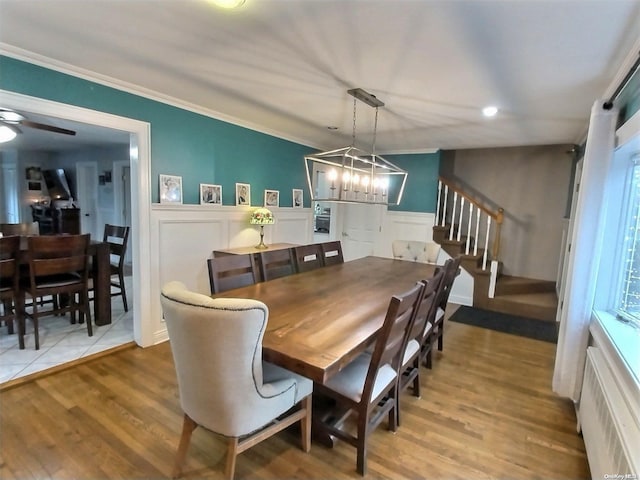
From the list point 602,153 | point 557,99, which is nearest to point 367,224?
point 557,99

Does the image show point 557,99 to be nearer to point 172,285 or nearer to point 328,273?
point 328,273

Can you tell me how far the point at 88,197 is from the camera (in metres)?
6.71

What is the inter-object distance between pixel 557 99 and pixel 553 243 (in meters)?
3.11

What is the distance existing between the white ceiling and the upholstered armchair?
147cm

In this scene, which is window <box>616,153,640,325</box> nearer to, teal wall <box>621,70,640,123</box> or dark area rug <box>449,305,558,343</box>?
teal wall <box>621,70,640,123</box>

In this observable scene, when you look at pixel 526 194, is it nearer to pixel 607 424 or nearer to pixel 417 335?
pixel 417 335

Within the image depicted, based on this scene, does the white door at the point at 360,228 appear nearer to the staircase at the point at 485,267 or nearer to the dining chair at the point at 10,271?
the staircase at the point at 485,267

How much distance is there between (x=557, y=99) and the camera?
2545 millimetres

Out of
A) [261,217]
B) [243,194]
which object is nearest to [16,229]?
[243,194]

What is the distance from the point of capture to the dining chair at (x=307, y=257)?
3076mm

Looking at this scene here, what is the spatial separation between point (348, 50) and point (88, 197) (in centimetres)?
690

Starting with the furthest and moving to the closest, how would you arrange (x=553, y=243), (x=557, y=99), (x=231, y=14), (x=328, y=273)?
(x=553, y=243), (x=328, y=273), (x=557, y=99), (x=231, y=14)

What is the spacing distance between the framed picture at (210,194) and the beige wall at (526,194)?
3.73 meters

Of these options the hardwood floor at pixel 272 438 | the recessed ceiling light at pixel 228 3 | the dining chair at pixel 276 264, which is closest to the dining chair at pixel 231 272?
the dining chair at pixel 276 264
